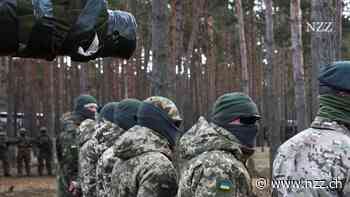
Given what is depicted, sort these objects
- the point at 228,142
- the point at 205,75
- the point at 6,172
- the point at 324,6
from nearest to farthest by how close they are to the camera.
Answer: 1. the point at 228,142
2. the point at 324,6
3. the point at 6,172
4. the point at 205,75

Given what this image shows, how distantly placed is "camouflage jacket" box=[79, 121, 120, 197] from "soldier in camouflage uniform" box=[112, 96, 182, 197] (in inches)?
59.0

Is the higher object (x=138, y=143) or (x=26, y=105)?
(x=138, y=143)

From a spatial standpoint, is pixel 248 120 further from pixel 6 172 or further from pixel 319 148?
pixel 6 172

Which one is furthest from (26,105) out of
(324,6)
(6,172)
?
(324,6)

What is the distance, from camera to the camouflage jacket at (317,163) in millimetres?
2918

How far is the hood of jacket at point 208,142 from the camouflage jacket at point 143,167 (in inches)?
11.4

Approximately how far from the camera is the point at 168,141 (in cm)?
463

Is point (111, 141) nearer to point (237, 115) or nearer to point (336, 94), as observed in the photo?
point (237, 115)

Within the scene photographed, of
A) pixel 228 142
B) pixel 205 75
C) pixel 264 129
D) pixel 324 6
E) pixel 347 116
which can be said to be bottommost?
pixel 264 129

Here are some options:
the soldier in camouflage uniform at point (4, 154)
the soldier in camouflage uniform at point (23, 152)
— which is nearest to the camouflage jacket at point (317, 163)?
the soldier in camouflage uniform at point (4, 154)

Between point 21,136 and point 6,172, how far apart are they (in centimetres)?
186

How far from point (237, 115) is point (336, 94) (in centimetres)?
99

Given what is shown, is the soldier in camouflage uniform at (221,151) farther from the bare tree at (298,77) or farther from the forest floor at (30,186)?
the forest floor at (30,186)

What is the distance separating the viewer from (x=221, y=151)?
12.4 ft
